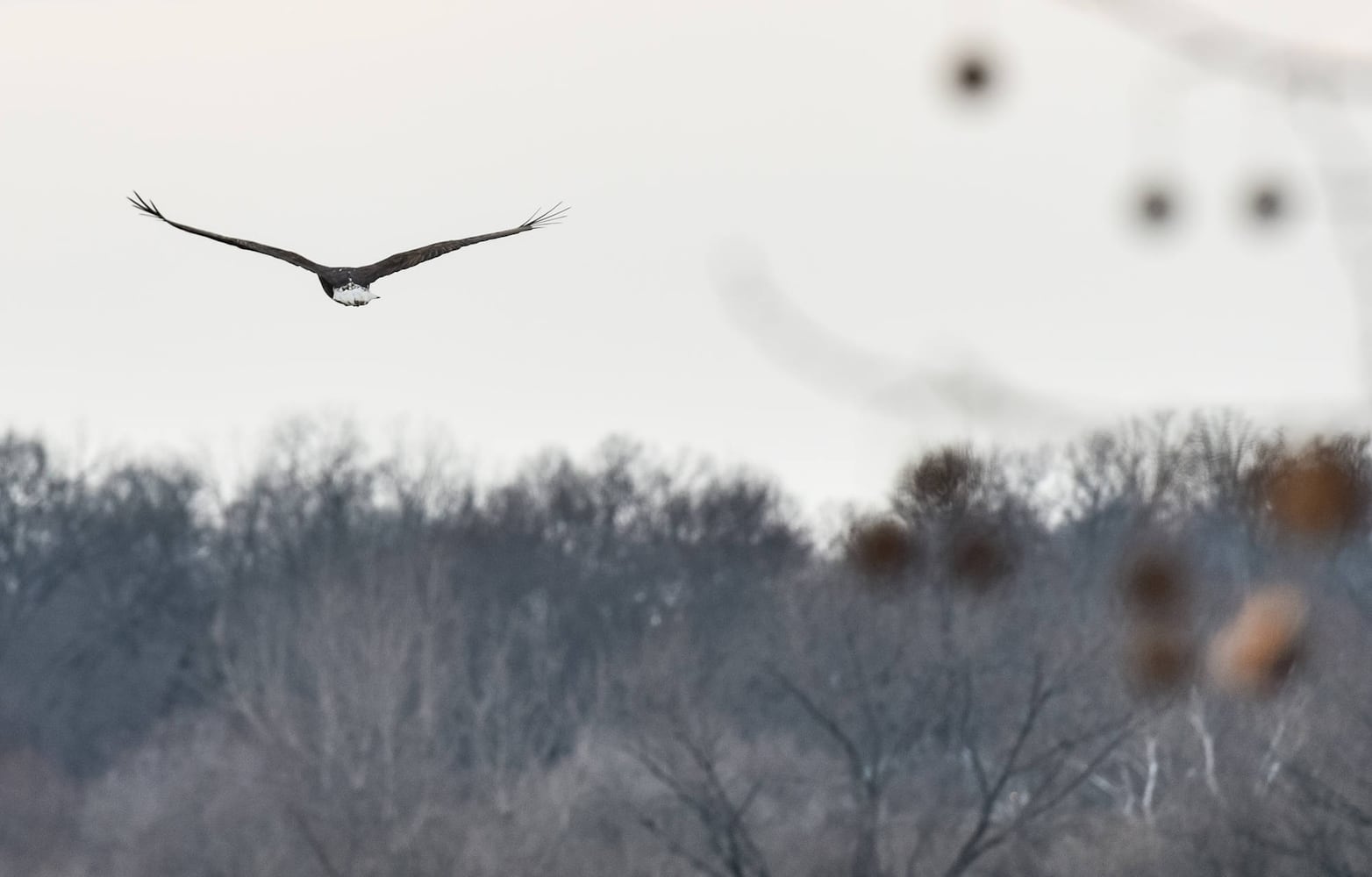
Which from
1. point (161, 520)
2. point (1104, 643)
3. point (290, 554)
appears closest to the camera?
point (1104, 643)

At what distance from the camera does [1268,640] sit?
12.0 feet

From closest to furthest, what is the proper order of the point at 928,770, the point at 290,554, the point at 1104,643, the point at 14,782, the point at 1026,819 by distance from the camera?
1. the point at 1026,819
2. the point at 1104,643
3. the point at 928,770
4. the point at 14,782
5. the point at 290,554

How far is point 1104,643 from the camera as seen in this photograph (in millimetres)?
43156

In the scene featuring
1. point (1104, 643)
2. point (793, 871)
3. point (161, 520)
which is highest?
point (161, 520)

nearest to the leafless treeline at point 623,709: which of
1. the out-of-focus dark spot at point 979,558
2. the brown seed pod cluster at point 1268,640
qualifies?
the out-of-focus dark spot at point 979,558

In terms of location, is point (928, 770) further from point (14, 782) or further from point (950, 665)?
point (14, 782)

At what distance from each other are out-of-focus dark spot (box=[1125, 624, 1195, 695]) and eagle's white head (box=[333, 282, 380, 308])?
4965 millimetres

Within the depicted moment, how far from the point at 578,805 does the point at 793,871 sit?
755 cm

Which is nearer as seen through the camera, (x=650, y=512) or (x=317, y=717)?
(x=317, y=717)

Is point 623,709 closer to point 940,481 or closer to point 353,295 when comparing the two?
point 353,295

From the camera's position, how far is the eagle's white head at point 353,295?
9367mm

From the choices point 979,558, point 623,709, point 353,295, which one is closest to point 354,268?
point 353,295

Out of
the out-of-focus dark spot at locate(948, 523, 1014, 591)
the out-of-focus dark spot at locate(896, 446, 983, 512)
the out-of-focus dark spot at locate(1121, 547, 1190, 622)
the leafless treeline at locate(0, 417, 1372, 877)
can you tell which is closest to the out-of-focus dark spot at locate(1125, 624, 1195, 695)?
the out-of-focus dark spot at locate(1121, 547, 1190, 622)

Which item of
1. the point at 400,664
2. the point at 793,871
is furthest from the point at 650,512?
the point at 793,871
